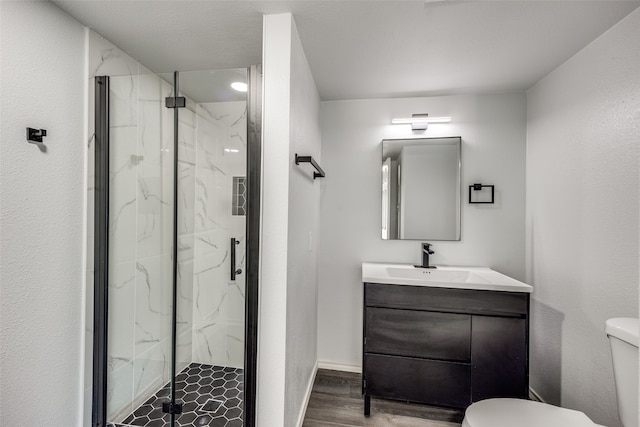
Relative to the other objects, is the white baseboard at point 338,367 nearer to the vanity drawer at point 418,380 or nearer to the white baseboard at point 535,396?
the vanity drawer at point 418,380

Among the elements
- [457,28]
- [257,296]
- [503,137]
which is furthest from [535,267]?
[257,296]

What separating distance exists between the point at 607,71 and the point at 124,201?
106 inches

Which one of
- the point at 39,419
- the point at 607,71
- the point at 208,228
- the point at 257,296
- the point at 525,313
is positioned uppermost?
the point at 607,71

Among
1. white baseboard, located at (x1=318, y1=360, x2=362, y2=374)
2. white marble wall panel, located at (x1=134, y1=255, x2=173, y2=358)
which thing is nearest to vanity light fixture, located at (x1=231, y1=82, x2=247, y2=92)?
white marble wall panel, located at (x1=134, y1=255, x2=173, y2=358)

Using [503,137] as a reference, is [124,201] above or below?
below

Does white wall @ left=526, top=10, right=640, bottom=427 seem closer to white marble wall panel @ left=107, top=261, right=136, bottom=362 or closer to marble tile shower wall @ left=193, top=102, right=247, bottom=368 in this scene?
marble tile shower wall @ left=193, top=102, right=247, bottom=368

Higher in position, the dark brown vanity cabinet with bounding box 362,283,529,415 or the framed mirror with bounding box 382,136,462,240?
the framed mirror with bounding box 382,136,462,240

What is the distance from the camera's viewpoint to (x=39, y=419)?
1.30 metres

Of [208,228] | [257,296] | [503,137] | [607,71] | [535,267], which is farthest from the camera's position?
[503,137]

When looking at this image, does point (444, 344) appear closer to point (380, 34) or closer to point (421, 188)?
point (421, 188)

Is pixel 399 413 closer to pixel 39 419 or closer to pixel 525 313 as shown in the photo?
pixel 525 313

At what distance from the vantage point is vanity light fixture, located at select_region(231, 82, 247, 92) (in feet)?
4.72

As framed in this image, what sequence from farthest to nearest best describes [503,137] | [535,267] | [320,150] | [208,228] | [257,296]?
1. [320,150]
2. [503,137]
3. [535,267]
4. [208,228]
5. [257,296]

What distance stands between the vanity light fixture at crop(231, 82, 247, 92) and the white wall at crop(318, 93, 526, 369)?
3.52 feet
